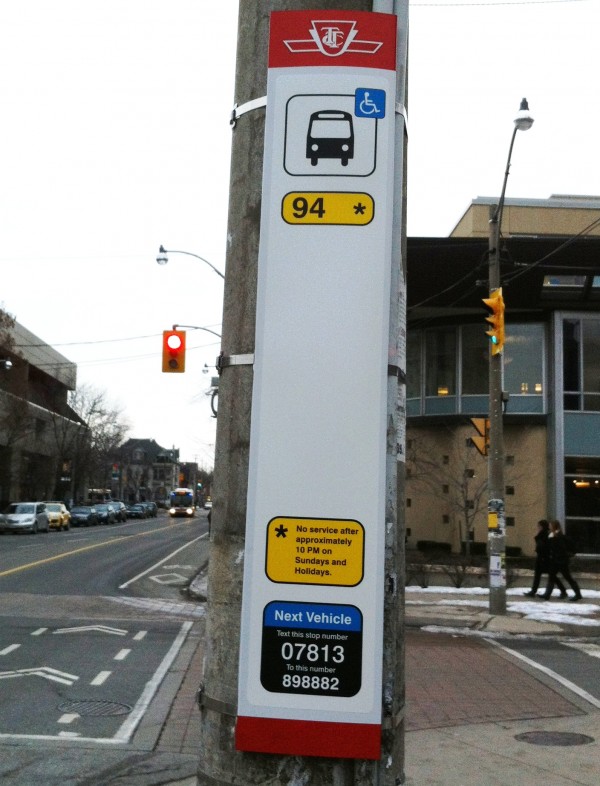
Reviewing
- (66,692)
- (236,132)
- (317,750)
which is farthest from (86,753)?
(236,132)

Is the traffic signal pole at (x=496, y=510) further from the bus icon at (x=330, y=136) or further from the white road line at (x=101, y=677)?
the bus icon at (x=330, y=136)

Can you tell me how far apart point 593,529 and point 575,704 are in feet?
73.8

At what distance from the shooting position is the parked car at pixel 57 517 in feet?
184

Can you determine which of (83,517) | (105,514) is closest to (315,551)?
(83,517)

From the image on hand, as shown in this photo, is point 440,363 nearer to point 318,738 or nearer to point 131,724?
point 131,724

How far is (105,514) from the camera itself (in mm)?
72625

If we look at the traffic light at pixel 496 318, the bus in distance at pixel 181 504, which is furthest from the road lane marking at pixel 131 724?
the bus in distance at pixel 181 504

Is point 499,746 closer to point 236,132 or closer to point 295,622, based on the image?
point 295,622

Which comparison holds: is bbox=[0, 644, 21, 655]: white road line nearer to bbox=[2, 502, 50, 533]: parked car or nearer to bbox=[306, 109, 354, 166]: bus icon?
bbox=[306, 109, 354, 166]: bus icon

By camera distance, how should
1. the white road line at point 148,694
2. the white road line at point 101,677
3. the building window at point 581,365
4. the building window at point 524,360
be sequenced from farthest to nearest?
the building window at point 524,360
the building window at point 581,365
the white road line at point 101,677
the white road line at point 148,694

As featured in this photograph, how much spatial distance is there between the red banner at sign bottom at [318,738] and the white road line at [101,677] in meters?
7.05

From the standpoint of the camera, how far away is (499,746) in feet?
23.8

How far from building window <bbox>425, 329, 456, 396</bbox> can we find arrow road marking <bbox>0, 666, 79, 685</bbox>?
2472 centimetres

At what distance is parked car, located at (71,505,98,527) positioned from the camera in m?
66.1
